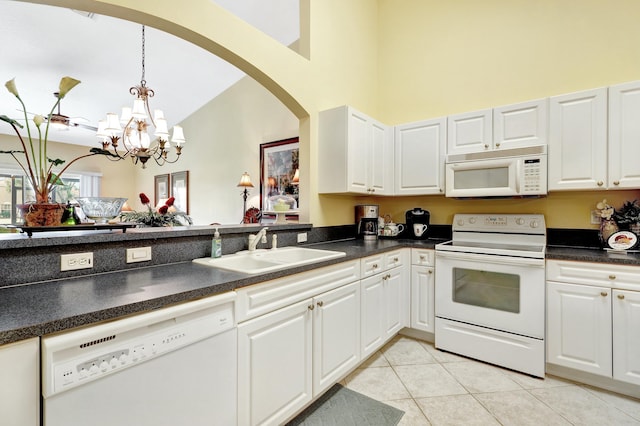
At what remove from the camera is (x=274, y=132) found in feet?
15.5

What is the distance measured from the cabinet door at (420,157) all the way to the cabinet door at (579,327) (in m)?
1.23

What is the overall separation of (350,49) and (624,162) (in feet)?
8.17

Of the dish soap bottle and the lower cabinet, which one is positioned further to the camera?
the dish soap bottle

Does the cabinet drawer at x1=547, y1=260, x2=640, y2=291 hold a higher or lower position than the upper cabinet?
lower

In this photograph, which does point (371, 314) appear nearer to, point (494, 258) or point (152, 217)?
point (494, 258)

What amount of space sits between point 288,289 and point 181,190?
573 cm

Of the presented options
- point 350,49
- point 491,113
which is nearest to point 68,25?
point 350,49

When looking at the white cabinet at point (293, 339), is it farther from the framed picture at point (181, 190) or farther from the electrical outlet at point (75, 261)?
the framed picture at point (181, 190)

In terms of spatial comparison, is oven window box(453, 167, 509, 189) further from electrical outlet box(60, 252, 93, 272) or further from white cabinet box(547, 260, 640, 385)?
electrical outlet box(60, 252, 93, 272)

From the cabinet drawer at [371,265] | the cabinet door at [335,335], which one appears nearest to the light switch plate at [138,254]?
the cabinet door at [335,335]

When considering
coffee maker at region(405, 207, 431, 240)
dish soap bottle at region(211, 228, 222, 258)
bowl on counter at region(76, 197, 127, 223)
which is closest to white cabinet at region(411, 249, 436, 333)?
coffee maker at region(405, 207, 431, 240)

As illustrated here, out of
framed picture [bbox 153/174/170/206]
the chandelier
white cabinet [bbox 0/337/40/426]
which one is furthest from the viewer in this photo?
framed picture [bbox 153/174/170/206]

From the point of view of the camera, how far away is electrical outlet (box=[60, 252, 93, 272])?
4.25 ft

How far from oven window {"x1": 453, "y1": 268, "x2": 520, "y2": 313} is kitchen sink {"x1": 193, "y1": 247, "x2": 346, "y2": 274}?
1135 mm
